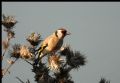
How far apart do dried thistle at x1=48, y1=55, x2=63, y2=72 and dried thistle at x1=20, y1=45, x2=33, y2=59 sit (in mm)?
677

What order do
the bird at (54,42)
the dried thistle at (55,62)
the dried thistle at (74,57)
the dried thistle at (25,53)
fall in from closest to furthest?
the dried thistle at (25,53) → the dried thistle at (55,62) → the dried thistle at (74,57) → the bird at (54,42)

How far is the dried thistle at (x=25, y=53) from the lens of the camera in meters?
8.27

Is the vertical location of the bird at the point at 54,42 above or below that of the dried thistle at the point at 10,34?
below

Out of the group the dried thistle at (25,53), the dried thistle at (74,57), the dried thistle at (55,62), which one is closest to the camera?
the dried thistle at (25,53)

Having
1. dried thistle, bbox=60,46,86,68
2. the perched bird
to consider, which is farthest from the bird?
dried thistle, bbox=60,46,86,68

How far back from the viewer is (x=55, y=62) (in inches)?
341

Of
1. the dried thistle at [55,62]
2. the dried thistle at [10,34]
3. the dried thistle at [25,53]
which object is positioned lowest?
the dried thistle at [55,62]

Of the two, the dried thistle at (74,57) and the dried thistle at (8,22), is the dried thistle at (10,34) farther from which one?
the dried thistle at (74,57)

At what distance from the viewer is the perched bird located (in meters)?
10.2

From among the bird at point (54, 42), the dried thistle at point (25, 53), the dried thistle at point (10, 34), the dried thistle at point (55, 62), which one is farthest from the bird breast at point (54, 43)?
the dried thistle at point (10, 34)

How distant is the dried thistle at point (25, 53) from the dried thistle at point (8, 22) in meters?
0.68

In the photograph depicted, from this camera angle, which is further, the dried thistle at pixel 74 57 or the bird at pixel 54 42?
the bird at pixel 54 42

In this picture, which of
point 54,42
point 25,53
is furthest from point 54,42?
point 25,53

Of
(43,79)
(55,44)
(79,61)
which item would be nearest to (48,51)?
(55,44)
